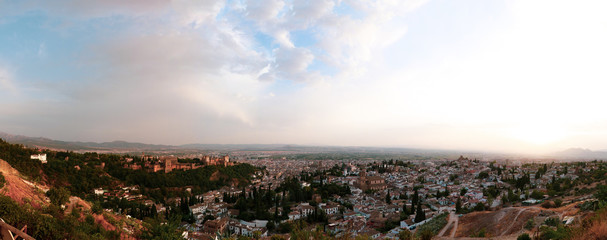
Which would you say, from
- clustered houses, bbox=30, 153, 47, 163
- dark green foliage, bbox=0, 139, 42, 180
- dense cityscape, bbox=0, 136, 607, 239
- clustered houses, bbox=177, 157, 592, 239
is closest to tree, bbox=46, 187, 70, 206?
dense cityscape, bbox=0, 136, 607, 239

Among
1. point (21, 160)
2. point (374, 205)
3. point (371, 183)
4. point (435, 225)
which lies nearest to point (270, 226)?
point (374, 205)

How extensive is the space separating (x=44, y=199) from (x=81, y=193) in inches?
693

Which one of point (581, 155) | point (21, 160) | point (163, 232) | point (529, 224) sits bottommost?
point (581, 155)

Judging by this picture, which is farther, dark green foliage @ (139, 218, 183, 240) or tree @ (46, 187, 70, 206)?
tree @ (46, 187, 70, 206)

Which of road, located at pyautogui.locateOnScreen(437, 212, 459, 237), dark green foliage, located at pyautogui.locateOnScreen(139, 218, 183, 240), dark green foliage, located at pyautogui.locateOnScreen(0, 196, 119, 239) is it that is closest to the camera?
dark green foliage, located at pyautogui.locateOnScreen(0, 196, 119, 239)

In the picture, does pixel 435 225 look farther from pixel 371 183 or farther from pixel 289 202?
pixel 371 183

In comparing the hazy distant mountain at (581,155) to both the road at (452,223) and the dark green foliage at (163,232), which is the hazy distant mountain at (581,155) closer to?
the road at (452,223)

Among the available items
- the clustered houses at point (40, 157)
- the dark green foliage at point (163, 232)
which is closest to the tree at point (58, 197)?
the dark green foliage at point (163, 232)

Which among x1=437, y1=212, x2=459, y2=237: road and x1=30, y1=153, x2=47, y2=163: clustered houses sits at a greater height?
x1=30, y1=153, x2=47, y2=163: clustered houses

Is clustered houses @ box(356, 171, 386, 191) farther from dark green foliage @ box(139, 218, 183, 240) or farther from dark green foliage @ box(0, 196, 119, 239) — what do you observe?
dark green foliage @ box(0, 196, 119, 239)

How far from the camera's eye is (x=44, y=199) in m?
9.48

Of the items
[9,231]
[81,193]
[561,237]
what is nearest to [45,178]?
[81,193]

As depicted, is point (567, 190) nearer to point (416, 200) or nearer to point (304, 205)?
point (416, 200)

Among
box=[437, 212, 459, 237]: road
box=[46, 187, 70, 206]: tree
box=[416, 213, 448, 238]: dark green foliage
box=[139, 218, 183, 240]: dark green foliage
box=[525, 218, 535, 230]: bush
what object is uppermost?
box=[46, 187, 70, 206]: tree
